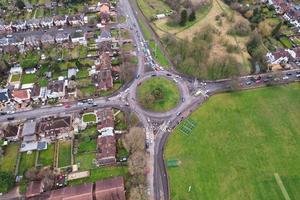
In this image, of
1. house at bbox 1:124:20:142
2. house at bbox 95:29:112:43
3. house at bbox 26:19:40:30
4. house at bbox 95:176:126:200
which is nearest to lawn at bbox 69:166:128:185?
house at bbox 95:176:126:200

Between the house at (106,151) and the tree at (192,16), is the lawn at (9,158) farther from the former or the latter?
the tree at (192,16)

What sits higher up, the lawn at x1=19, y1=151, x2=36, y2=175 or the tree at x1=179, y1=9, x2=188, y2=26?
the tree at x1=179, y1=9, x2=188, y2=26

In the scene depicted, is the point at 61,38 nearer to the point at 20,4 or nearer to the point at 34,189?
the point at 20,4

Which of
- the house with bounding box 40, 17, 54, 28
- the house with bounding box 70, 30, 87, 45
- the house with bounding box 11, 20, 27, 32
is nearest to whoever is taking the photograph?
the house with bounding box 70, 30, 87, 45

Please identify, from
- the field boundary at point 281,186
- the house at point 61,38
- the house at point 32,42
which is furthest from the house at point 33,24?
the field boundary at point 281,186

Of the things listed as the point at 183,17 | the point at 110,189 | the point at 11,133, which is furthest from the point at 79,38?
the point at 110,189

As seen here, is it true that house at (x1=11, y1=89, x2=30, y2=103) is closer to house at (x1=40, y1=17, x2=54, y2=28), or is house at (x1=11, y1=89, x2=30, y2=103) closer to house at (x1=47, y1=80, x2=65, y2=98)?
house at (x1=47, y1=80, x2=65, y2=98)
